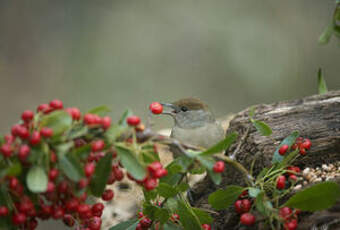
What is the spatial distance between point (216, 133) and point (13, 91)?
166 inches

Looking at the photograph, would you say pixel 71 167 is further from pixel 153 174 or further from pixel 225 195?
pixel 225 195

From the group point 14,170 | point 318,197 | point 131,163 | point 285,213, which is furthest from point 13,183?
point 318,197

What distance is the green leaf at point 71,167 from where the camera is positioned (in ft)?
5.91

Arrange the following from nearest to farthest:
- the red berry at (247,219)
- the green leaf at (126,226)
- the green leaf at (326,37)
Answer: the red berry at (247,219) < the green leaf at (126,226) < the green leaf at (326,37)

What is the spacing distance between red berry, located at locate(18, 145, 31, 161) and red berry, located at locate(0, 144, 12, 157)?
57 millimetres

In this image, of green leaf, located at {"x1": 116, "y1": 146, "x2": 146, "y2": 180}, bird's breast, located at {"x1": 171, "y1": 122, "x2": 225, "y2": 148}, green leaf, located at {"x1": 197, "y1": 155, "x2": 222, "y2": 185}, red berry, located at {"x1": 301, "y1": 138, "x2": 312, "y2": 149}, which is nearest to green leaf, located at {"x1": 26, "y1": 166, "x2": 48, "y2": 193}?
green leaf, located at {"x1": 116, "y1": 146, "x2": 146, "y2": 180}

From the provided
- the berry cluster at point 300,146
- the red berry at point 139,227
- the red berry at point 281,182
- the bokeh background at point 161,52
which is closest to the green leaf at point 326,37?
the berry cluster at point 300,146

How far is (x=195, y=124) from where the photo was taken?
13.0ft

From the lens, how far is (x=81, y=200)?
1.99 meters

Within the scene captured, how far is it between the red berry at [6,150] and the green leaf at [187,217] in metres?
0.99

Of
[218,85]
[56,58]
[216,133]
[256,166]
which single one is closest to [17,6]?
[56,58]

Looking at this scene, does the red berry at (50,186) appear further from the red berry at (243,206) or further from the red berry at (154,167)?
the red berry at (243,206)

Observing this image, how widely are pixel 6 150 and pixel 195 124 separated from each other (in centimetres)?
236

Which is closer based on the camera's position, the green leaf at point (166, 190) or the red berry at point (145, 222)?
the green leaf at point (166, 190)
